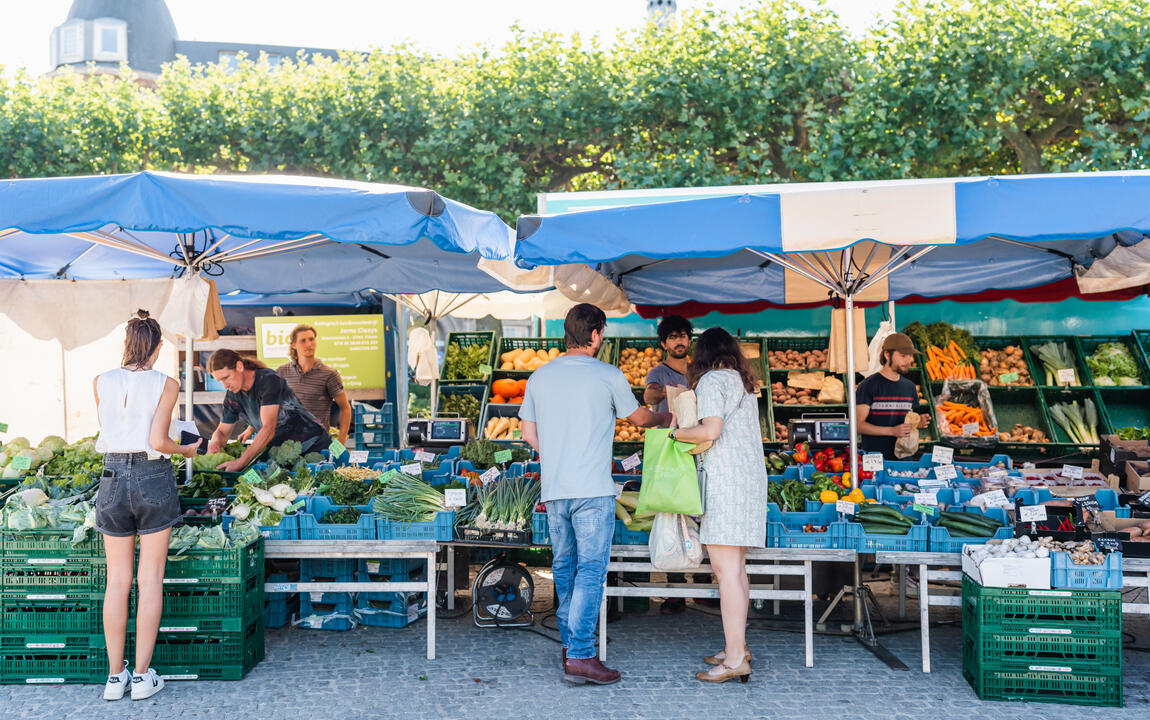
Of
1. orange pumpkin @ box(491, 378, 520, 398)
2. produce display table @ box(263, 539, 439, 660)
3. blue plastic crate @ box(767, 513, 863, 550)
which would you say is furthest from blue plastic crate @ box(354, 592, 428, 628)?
orange pumpkin @ box(491, 378, 520, 398)

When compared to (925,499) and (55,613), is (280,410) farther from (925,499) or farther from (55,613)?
(925,499)

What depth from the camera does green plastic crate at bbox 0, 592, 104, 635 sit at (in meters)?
4.27

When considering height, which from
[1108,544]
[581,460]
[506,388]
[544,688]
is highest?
[506,388]

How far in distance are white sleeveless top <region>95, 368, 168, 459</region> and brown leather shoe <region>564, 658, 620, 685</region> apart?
2203 mm

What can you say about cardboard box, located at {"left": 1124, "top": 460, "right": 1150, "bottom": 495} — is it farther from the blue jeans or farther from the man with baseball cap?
the blue jeans

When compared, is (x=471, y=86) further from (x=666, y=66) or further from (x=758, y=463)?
(x=758, y=463)

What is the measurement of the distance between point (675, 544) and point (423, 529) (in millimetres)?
1358

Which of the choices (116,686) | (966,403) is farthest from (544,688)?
(966,403)

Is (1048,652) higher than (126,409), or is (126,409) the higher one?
(126,409)

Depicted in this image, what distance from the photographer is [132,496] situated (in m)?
3.93

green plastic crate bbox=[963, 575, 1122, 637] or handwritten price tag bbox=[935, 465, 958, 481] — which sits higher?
handwritten price tag bbox=[935, 465, 958, 481]

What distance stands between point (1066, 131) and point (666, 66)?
540cm

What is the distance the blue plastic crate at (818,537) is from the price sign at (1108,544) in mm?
1072

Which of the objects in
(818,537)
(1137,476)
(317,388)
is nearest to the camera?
(818,537)
